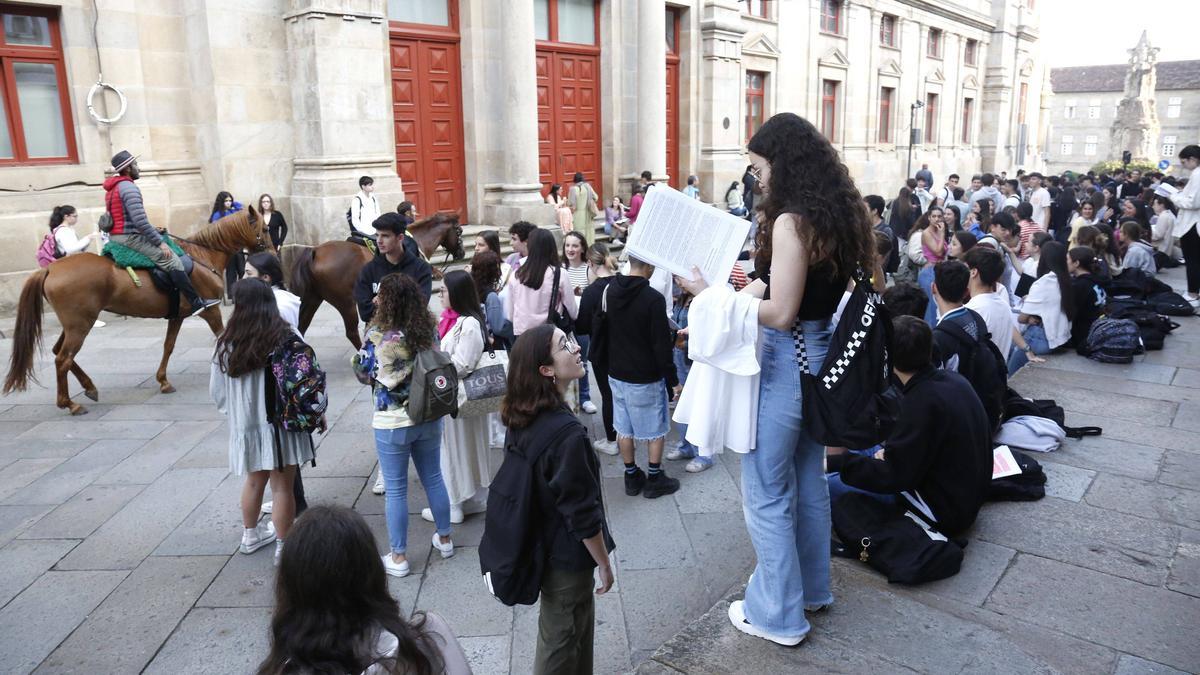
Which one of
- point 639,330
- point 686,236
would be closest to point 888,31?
point 639,330

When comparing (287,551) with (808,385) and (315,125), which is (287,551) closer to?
(808,385)

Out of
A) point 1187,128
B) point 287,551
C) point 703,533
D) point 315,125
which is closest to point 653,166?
point 315,125

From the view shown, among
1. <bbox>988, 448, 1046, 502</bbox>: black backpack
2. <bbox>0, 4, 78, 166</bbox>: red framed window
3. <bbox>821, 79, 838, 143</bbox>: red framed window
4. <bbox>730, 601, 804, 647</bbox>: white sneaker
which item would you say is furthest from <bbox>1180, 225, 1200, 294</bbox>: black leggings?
<bbox>0, 4, 78, 166</bbox>: red framed window

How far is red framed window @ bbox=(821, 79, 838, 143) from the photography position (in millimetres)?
24328

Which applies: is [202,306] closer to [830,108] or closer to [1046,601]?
[1046,601]

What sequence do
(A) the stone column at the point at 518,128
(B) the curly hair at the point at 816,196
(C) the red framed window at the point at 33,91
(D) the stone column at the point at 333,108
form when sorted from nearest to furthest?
(B) the curly hair at the point at 816,196, (C) the red framed window at the point at 33,91, (D) the stone column at the point at 333,108, (A) the stone column at the point at 518,128

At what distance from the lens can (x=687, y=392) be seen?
11.5ft

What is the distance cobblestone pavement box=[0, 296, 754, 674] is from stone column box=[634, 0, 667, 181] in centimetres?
1079

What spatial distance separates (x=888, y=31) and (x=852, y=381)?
91.2 ft

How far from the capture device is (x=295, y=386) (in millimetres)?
4199

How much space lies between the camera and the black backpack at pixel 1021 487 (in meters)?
5.07

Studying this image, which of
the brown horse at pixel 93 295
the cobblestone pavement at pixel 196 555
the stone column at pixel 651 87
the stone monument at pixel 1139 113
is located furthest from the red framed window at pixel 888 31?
the stone monument at pixel 1139 113

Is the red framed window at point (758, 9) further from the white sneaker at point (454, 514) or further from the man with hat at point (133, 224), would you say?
the white sneaker at point (454, 514)

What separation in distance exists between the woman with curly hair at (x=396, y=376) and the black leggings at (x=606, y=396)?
1.66 meters
